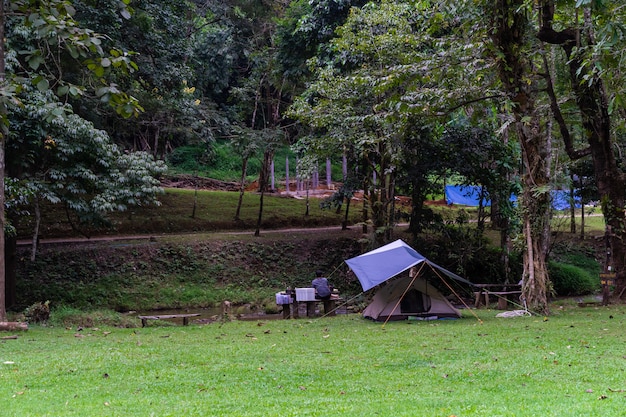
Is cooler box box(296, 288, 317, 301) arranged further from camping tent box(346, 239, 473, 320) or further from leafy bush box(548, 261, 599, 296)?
leafy bush box(548, 261, 599, 296)

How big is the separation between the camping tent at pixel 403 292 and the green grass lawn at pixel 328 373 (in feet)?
7.87

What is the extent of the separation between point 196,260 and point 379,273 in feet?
40.5

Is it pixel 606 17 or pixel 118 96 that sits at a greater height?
pixel 606 17

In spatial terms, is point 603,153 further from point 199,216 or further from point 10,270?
point 199,216

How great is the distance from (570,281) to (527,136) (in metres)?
12.6

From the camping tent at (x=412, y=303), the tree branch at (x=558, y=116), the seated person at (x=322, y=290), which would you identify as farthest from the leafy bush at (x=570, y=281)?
the seated person at (x=322, y=290)

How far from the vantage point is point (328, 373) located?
25.4 feet

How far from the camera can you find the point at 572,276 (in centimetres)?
2527

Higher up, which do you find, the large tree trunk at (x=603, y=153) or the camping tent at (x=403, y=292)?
the large tree trunk at (x=603, y=153)

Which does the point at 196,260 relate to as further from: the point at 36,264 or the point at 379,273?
the point at 379,273

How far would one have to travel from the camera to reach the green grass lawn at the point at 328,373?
6000 millimetres

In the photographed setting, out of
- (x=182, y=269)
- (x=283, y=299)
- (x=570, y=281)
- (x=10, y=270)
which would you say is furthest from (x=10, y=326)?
(x=570, y=281)

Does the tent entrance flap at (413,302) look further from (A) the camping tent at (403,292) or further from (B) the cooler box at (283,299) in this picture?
(B) the cooler box at (283,299)

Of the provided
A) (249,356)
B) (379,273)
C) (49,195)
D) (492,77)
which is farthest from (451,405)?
(49,195)
